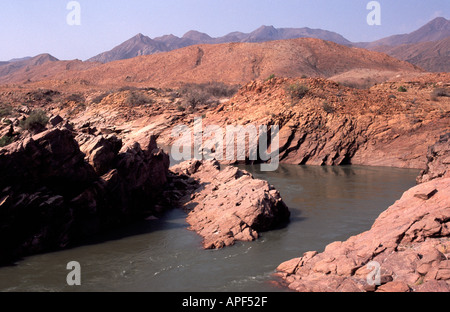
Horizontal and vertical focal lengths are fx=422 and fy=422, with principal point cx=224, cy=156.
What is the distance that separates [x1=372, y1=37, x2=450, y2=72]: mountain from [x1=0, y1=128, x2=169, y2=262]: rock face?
90.2 metres

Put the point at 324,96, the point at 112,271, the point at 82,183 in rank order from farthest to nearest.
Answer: the point at 324,96 < the point at 82,183 < the point at 112,271

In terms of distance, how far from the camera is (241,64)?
70.6 meters

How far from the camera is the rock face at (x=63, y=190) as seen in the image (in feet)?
35.9

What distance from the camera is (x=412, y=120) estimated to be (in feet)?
83.0

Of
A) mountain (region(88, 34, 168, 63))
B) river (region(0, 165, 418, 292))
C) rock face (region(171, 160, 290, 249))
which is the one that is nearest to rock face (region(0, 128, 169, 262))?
river (region(0, 165, 418, 292))

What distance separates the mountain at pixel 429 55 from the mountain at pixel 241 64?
966 inches

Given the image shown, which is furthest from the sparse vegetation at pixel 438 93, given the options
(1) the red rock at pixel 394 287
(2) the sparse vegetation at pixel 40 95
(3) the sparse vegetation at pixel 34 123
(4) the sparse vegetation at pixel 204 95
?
(2) the sparse vegetation at pixel 40 95

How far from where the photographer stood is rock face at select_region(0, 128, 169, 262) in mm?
10938

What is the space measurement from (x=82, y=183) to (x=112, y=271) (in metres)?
3.85

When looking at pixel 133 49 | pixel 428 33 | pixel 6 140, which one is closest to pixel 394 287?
pixel 6 140

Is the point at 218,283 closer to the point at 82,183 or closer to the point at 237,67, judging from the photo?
the point at 82,183

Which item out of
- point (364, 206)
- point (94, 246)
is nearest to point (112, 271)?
point (94, 246)

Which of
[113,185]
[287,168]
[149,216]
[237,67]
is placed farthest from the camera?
[237,67]

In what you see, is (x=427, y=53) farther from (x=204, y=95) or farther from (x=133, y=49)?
(x=133, y=49)
